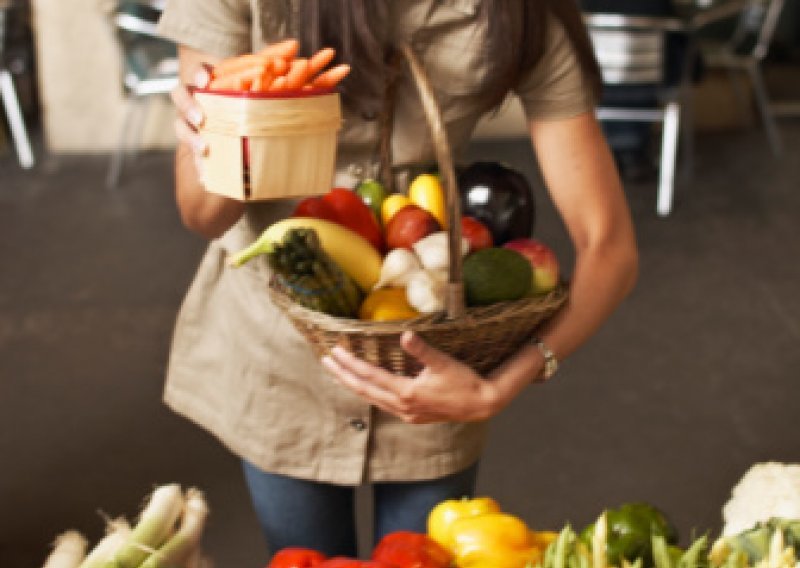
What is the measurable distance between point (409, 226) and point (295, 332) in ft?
1.04

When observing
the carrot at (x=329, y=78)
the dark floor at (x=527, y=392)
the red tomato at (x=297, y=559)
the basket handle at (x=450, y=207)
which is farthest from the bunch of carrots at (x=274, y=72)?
the dark floor at (x=527, y=392)

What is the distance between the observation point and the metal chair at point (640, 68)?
4891mm

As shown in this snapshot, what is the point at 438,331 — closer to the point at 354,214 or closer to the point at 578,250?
the point at 354,214

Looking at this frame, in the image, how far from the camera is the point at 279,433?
5.26ft

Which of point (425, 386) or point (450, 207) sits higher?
point (450, 207)

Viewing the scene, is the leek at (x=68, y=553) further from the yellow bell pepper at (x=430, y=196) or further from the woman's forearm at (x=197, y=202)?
the yellow bell pepper at (x=430, y=196)

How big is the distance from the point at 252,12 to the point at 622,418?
2.47 meters

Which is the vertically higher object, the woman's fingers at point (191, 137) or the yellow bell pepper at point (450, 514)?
the woman's fingers at point (191, 137)

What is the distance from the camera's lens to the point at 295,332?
1554 mm

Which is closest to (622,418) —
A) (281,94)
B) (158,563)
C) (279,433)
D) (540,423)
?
(540,423)

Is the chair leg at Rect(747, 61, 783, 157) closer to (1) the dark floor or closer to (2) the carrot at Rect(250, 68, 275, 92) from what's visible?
(1) the dark floor

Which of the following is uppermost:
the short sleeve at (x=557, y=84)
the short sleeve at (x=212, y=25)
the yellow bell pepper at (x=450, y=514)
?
the short sleeve at (x=212, y=25)

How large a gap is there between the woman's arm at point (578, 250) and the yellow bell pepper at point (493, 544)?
12 cm

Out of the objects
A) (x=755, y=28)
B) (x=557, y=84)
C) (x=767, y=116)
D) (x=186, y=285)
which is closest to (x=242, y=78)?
(x=557, y=84)
